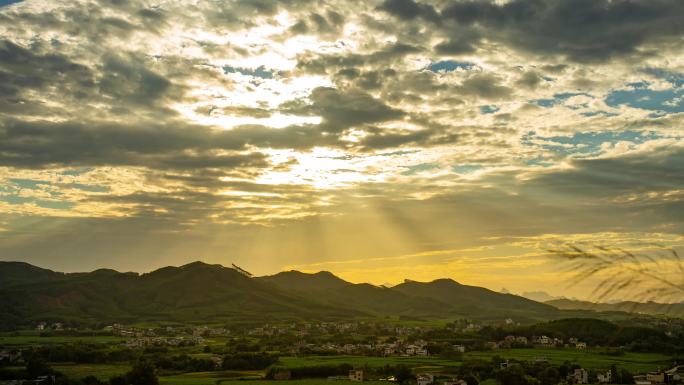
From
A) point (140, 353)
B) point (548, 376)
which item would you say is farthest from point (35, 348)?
point (548, 376)

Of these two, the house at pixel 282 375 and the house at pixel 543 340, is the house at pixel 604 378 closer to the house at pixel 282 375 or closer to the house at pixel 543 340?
the house at pixel 282 375

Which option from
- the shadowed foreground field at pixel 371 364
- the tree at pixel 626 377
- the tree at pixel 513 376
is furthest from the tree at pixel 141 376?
the tree at pixel 626 377

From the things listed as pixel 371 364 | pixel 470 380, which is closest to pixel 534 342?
pixel 371 364

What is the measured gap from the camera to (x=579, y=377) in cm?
10369

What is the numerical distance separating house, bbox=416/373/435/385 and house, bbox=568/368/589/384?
→ 927 inches

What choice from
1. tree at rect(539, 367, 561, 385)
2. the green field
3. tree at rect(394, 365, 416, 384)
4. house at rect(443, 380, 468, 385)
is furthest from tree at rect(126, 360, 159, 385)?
tree at rect(539, 367, 561, 385)

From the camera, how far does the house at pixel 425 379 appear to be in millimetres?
102312

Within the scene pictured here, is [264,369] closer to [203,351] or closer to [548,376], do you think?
[203,351]

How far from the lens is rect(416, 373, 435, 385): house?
10231 cm

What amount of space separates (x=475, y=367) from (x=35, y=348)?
4172 inches

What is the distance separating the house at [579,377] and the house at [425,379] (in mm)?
23550

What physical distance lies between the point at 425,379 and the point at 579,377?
26.8m

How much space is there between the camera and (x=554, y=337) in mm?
184375

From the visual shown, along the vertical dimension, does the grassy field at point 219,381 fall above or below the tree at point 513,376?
below
